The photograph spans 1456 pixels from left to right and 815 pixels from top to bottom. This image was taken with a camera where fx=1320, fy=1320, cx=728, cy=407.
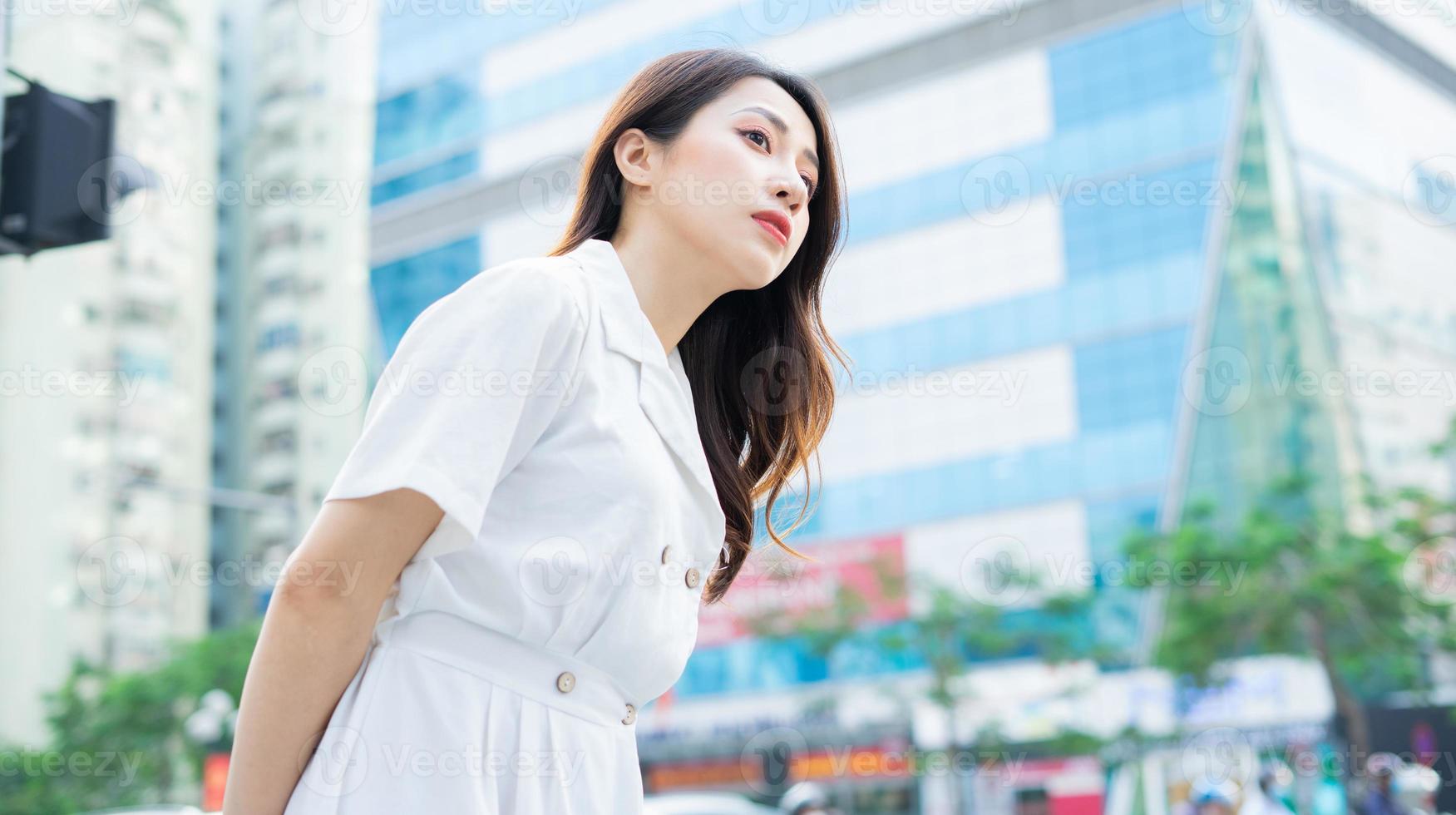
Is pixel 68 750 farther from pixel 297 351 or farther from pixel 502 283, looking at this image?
pixel 502 283

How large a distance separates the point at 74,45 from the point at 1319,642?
111ft

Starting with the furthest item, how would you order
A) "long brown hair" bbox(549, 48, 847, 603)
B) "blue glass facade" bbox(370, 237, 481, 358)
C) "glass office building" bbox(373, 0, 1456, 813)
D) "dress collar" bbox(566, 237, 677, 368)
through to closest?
"blue glass facade" bbox(370, 237, 481, 358) → "glass office building" bbox(373, 0, 1456, 813) → "long brown hair" bbox(549, 48, 847, 603) → "dress collar" bbox(566, 237, 677, 368)

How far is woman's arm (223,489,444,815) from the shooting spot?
0.93 m

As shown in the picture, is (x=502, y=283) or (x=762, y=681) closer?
(x=502, y=283)

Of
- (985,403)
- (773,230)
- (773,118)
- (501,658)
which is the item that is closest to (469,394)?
(501,658)

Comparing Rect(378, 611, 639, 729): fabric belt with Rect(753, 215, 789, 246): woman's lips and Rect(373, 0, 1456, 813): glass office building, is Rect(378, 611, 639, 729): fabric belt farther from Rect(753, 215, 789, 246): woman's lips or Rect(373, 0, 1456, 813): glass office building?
Rect(373, 0, 1456, 813): glass office building

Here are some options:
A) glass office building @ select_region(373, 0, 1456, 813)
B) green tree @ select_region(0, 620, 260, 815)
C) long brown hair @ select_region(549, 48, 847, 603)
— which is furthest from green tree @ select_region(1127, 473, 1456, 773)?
long brown hair @ select_region(549, 48, 847, 603)

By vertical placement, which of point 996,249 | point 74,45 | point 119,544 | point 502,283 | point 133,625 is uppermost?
point 74,45

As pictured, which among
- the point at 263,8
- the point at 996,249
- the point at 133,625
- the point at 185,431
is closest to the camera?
the point at 996,249

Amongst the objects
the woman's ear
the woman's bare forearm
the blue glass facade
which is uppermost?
the blue glass facade

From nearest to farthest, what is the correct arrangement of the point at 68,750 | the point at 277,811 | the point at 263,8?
1. the point at 277,811
2. the point at 68,750
3. the point at 263,8

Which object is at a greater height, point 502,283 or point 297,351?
point 297,351

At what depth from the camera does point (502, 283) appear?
103cm

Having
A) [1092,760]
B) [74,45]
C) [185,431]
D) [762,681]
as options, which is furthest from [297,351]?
[1092,760]
